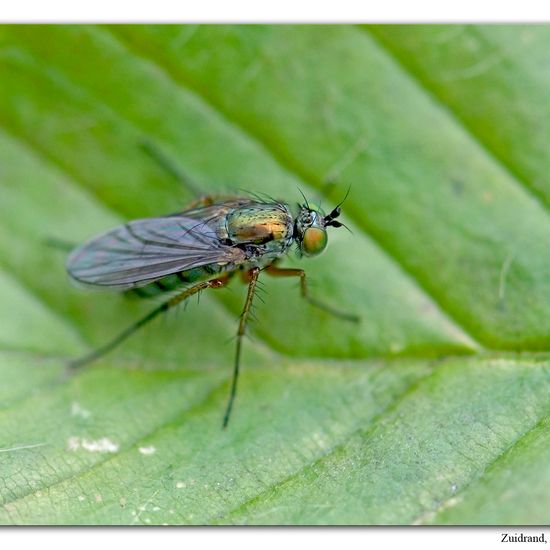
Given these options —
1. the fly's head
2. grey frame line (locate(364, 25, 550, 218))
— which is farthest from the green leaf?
the fly's head

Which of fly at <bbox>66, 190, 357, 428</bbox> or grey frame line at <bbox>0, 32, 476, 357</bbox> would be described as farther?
fly at <bbox>66, 190, 357, 428</bbox>

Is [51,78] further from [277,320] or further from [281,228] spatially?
[277,320]

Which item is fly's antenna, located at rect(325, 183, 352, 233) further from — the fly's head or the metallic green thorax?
the metallic green thorax

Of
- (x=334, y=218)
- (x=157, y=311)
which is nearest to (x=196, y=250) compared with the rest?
(x=157, y=311)

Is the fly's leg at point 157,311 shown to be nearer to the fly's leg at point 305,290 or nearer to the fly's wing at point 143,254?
the fly's wing at point 143,254

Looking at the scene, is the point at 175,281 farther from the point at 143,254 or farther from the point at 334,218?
the point at 334,218

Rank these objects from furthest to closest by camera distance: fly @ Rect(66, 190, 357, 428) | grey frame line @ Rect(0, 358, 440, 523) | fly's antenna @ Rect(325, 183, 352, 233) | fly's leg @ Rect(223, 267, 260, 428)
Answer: fly @ Rect(66, 190, 357, 428) < fly's antenna @ Rect(325, 183, 352, 233) < fly's leg @ Rect(223, 267, 260, 428) < grey frame line @ Rect(0, 358, 440, 523)

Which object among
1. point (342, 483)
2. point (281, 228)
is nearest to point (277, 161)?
point (281, 228)

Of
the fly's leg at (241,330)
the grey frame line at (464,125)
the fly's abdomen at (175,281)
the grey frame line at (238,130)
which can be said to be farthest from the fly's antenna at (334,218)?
the grey frame line at (464,125)
